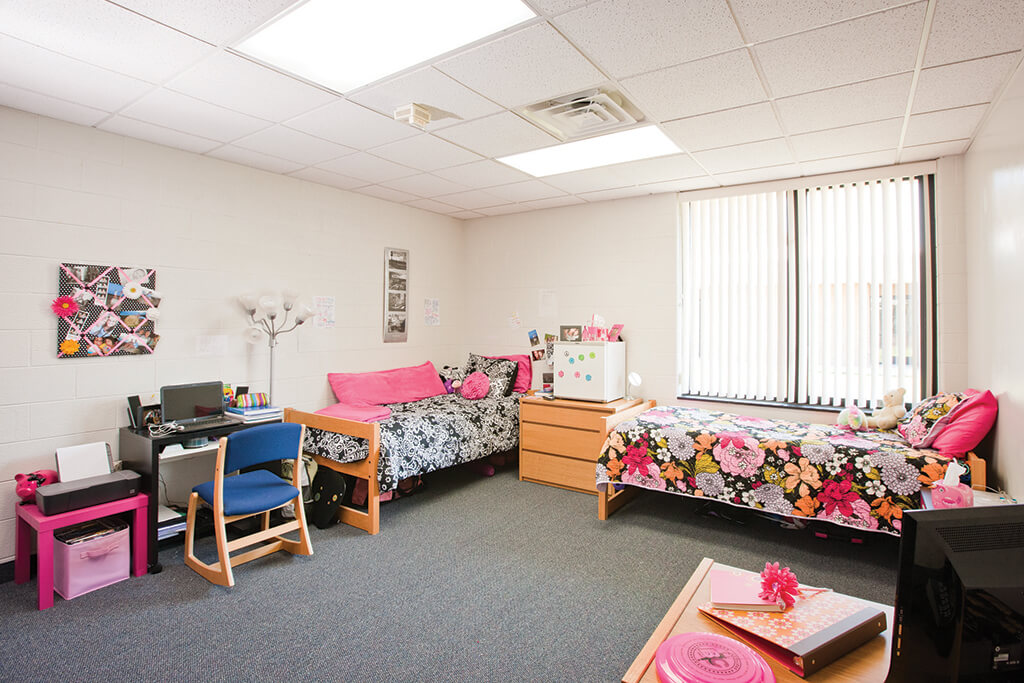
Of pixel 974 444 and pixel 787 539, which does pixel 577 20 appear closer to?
pixel 974 444

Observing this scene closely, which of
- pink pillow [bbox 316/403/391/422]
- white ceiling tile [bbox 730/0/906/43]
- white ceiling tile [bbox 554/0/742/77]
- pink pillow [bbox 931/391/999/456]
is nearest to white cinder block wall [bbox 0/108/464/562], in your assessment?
pink pillow [bbox 316/403/391/422]

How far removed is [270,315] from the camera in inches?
144

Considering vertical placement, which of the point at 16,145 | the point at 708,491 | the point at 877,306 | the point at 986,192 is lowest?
the point at 708,491

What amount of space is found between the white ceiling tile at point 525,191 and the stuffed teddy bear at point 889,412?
9.20ft

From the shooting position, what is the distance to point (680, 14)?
1853 mm

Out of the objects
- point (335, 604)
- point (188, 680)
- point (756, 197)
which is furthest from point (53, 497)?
point (756, 197)

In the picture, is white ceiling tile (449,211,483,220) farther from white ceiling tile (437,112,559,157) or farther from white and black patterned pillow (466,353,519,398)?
white ceiling tile (437,112,559,157)

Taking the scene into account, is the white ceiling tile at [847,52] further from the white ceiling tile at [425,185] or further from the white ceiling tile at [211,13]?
the white ceiling tile at [425,185]

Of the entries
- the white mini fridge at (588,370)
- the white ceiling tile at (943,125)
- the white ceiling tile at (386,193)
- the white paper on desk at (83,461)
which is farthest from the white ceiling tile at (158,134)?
the white ceiling tile at (943,125)

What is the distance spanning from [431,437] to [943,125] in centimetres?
354

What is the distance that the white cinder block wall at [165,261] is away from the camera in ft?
8.89

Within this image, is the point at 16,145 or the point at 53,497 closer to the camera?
the point at 53,497

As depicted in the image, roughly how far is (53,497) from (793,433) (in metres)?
4.02

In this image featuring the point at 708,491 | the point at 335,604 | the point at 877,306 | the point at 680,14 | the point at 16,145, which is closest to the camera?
the point at 680,14
